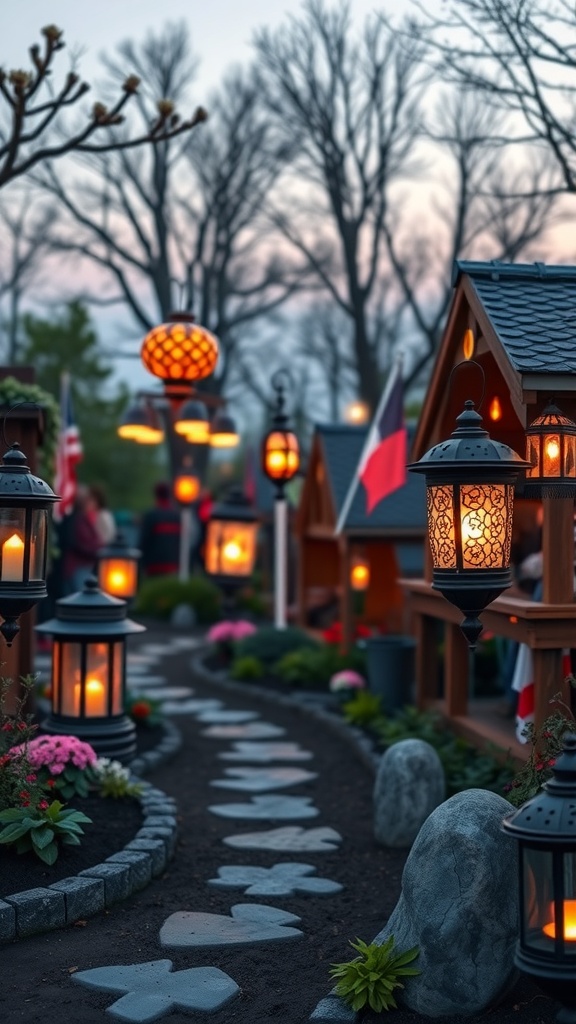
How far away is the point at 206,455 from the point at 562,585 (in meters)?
23.0

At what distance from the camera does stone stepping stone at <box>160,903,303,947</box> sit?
213 inches

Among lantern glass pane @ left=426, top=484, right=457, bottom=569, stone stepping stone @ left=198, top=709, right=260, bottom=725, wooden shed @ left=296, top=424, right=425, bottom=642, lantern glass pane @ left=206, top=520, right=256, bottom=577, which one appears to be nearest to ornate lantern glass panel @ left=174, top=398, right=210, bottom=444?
lantern glass pane @ left=206, top=520, right=256, bottom=577

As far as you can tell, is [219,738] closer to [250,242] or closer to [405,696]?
[405,696]

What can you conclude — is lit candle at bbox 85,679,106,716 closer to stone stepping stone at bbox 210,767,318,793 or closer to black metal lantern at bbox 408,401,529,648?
stone stepping stone at bbox 210,767,318,793

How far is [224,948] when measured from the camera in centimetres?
532

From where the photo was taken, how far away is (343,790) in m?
8.73

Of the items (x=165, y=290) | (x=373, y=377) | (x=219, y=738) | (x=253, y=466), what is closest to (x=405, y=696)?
(x=219, y=738)

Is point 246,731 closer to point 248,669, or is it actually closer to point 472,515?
point 248,669

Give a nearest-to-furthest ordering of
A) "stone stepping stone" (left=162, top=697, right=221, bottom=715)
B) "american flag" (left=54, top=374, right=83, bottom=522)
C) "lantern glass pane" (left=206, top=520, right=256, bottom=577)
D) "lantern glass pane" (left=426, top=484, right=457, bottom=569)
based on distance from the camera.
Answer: "lantern glass pane" (left=426, top=484, right=457, bottom=569), "stone stepping stone" (left=162, top=697, right=221, bottom=715), "american flag" (left=54, top=374, right=83, bottom=522), "lantern glass pane" (left=206, top=520, right=256, bottom=577)

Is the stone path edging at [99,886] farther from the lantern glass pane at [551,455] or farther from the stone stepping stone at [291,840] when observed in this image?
the lantern glass pane at [551,455]

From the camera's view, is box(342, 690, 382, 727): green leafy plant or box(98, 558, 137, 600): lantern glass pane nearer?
box(342, 690, 382, 727): green leafy plant

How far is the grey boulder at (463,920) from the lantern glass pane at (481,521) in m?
1.15

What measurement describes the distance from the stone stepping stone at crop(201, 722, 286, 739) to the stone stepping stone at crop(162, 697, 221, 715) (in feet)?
2.54

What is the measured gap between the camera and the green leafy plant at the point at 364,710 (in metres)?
10.5
